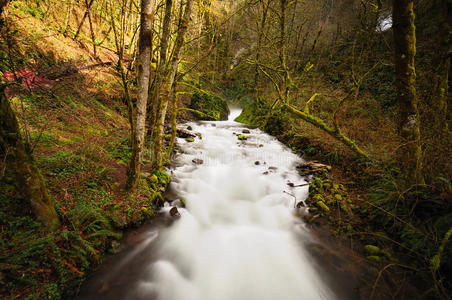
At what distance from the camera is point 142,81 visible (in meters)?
3.37

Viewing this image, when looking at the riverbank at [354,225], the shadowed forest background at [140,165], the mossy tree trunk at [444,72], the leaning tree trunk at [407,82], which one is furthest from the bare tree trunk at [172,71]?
the mossy tree trunk at [444,72]

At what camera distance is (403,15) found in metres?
3.26

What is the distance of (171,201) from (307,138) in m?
6.43

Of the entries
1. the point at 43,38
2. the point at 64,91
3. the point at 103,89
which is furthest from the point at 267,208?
the point at 43,38

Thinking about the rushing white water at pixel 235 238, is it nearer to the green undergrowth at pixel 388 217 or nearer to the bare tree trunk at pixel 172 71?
the green undergrowth at pixel 388 217

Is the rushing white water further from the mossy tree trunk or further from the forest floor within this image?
the mossy tree trunk

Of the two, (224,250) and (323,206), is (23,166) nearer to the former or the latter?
(224,250)

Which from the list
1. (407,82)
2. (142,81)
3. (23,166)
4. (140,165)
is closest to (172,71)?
(142,81)

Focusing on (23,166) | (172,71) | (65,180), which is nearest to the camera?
(23,166)

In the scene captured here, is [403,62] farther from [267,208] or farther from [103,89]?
[103,89]

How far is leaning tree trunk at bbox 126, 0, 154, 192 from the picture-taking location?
3154 mm

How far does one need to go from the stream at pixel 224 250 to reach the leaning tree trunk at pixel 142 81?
1148 mm

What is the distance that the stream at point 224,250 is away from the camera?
3018mm

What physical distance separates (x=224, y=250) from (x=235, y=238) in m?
0.45
